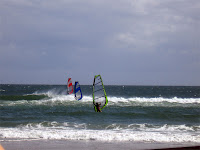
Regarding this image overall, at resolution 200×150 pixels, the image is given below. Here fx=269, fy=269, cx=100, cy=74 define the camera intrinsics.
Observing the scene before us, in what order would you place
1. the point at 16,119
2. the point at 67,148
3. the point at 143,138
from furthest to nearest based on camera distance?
the point at 16,119 < the point at 143,138 < the point at 67,148

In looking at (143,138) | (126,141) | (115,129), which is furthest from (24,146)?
(115,129)

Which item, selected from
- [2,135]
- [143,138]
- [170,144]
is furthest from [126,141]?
[2,135]

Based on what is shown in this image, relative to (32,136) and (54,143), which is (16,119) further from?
(54,143)

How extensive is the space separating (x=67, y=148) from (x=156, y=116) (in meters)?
11.1

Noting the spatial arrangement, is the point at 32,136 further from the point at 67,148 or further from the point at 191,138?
the point at 191,138

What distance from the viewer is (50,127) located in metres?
13.2

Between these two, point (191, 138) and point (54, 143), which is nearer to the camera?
point (54, 143)

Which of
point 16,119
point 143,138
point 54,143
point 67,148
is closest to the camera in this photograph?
point 67,148

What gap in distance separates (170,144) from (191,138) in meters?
1.52

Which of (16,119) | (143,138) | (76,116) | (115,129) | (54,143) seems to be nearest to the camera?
(54,143)

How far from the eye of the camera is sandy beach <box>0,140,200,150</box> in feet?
27.4

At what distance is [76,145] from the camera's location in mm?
8828

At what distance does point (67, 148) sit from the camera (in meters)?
8.30

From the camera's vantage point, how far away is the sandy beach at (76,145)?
836 centimetres
